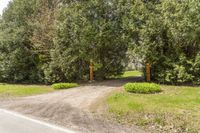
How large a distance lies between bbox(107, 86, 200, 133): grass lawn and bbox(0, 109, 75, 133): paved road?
8.04 ft

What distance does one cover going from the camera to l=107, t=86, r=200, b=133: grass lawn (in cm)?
930

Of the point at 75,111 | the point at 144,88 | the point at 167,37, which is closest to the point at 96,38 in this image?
the point at 167,37

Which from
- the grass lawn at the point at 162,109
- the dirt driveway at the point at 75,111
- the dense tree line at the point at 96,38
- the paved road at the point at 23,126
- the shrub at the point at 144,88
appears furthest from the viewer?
the dense tree line at the point at 96,38

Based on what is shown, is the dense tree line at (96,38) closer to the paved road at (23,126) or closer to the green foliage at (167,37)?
the green foliage at (167,37)

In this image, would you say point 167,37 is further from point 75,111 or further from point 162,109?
point 75,111

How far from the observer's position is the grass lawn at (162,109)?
30.5ft

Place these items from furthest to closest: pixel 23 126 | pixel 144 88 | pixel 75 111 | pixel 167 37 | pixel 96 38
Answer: pixel 96 38 < pixel 167 37 < pixel 144 88 < pixel 75 111 < pixel 23 126

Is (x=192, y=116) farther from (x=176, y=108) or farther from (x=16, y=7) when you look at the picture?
Result: (x=16, y=7)

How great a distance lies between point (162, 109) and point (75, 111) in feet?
10.8

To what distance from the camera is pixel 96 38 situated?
64.3ft

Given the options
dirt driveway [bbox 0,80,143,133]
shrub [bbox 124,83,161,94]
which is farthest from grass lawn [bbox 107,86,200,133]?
dirt driveway [bbox 0,80,143,133]

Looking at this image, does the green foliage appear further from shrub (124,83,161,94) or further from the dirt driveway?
the dirt driveway

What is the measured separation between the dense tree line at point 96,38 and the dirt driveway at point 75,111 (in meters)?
3.74

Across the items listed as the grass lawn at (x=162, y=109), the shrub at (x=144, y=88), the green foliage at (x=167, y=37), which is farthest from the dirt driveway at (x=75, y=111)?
the green foliage at (x=167, y=37)
